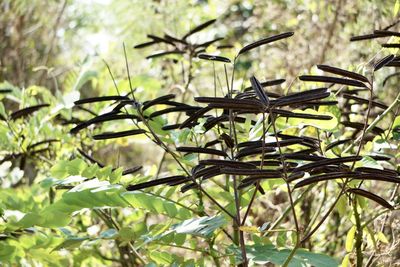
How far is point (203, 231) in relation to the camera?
1089 mm

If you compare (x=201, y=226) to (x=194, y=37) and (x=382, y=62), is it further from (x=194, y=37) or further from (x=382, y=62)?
(x=194, y=37)

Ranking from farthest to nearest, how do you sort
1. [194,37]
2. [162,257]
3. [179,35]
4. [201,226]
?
[179,35], [194,37], [162,257], [201,226]

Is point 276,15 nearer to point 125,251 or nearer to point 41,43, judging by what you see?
point 125,251

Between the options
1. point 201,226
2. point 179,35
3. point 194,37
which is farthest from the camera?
point 179,35

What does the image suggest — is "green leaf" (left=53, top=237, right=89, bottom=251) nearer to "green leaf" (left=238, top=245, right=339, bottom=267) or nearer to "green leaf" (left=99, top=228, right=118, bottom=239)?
"green leaf" (left=99, top=228, right=118, bottom=239)

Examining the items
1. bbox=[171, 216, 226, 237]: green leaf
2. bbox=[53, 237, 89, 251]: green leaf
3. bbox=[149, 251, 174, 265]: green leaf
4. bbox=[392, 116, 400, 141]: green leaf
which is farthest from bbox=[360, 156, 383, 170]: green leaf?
bbox=[53, 237, 89, 251]: green leaf

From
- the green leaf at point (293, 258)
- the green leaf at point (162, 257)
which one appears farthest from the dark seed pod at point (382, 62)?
the green leaf at point (162, 257)

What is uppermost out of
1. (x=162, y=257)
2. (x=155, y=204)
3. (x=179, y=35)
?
(x=179, y=35)

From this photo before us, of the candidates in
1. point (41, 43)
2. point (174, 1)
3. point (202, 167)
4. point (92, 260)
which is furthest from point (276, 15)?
point (41, 43)

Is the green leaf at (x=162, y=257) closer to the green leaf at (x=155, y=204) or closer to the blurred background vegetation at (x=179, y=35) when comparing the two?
the green leaf at (x=155, y=204)

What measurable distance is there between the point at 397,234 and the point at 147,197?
66cm

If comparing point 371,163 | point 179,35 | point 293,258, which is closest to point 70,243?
point 293,258

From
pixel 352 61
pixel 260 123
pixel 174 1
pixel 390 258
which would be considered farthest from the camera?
pixel 174 1

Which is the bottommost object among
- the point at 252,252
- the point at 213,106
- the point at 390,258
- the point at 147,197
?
the point at 390,258
